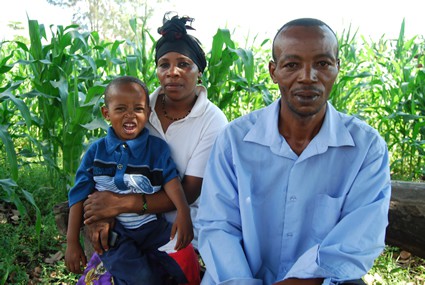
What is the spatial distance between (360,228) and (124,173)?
3.45ft

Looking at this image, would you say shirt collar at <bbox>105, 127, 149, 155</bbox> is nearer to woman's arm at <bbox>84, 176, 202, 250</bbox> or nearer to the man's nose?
woman's arm at <bbox>84, 176, 202, 250</bbox>

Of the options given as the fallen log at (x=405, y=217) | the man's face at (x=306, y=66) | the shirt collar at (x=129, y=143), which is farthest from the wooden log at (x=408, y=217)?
the shirt collar at (x=129, y=143)

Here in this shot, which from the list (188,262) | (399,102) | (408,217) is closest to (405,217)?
(408,217)

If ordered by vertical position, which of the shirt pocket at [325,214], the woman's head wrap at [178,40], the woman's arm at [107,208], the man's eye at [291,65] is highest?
the woman's head wrap at [178,40]

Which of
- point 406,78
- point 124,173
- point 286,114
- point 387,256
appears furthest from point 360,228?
point 406,78

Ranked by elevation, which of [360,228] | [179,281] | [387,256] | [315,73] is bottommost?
[387,256]

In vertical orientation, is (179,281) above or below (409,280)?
above

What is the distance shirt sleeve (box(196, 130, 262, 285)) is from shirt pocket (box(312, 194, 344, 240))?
0.31 metres

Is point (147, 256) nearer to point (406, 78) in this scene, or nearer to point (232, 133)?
point (232, 133)

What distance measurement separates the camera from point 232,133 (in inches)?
72.4

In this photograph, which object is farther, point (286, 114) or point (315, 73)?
point (286, 114)

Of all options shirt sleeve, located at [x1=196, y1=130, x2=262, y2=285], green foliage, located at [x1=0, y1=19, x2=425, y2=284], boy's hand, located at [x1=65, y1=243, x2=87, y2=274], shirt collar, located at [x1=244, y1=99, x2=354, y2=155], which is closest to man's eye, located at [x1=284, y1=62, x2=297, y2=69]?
shirt collar, located at [x1=244, y1=99, x2=354, y2=155]

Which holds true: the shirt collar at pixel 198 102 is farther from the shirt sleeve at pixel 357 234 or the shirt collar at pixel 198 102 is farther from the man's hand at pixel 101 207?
the shirt sleeve at pixel 357 234

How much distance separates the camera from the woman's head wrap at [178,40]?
2.18 m
